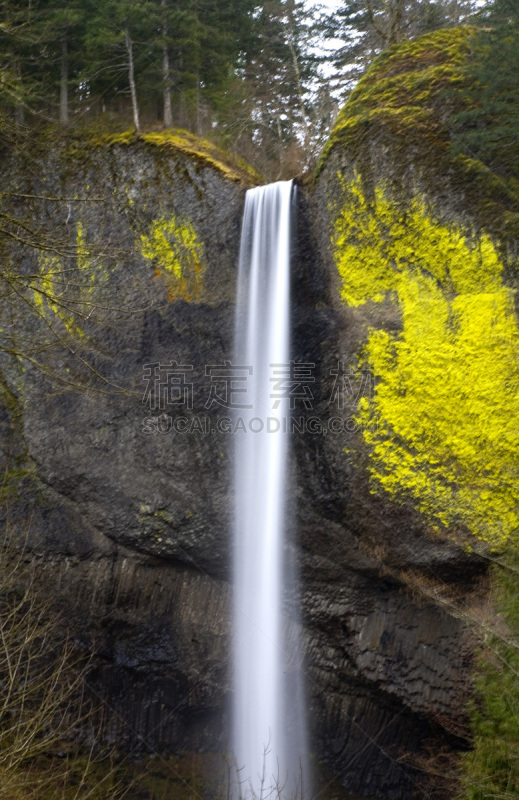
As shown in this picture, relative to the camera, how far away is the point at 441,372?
37.5ft

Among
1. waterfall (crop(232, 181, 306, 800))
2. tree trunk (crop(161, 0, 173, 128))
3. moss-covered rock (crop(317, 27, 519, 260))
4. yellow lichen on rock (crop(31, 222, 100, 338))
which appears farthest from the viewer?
tree trunk (crop(161, 0, 173, 128))

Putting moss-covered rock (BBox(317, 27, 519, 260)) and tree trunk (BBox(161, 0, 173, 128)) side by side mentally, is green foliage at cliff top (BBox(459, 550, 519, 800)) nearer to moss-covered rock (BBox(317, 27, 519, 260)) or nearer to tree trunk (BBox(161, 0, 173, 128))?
moss-covered rock (BBox(317, 27, 519, 260))

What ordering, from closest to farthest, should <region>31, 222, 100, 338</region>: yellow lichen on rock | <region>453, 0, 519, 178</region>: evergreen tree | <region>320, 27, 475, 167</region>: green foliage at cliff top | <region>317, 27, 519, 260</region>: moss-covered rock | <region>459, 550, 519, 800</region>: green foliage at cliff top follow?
<region>459, 550, 519, 800</region>: green foliage at cliff top → <region>453, 0, 519, 178</region>: evergreen tree → <region>317, 27, 519, 260</region>: moss-covered rock → <region>320, 27, 475, 167</region>: green foliage at cliff top → <region>31, 222, 100, 338</region>: yellow lichen on rock

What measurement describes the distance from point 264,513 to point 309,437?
1626 mm

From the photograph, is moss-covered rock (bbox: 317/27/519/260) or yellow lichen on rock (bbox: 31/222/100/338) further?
yellow lichen on rock (bbox: 31/222/100/338)

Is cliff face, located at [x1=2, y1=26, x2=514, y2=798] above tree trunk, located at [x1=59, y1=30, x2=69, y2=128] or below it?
below

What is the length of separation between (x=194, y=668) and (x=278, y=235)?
27.6 feet

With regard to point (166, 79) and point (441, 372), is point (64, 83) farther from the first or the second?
point (441, 372)

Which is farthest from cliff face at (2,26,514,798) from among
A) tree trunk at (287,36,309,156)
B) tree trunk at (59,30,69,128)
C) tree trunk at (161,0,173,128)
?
tree trunk at (287,36,309,156)

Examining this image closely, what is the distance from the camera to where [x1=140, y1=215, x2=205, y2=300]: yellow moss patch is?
1359cm

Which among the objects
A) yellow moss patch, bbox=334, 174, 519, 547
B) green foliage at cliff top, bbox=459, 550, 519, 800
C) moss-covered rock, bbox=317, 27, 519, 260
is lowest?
green foliage at cliff top, bbox=459, 550, 519, 800

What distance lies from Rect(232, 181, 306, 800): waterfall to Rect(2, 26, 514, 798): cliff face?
1.00 feet

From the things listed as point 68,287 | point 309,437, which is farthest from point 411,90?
point 68,287

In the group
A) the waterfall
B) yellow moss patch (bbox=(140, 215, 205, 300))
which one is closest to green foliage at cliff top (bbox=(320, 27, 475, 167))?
the waterfall
